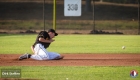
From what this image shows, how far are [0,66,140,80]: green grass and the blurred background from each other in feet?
81.9

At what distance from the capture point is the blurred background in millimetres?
45188

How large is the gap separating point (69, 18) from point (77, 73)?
36.1m

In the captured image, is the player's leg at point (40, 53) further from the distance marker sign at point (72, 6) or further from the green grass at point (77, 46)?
the distance marker sign at point (72, 6)

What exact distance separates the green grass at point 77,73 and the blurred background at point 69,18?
25.0 metres

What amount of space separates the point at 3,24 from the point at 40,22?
11.4ft

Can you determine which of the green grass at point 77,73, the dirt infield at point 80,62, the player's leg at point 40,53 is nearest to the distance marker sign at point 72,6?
the dirt infield at point 80,62

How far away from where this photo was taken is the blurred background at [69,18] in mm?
45188

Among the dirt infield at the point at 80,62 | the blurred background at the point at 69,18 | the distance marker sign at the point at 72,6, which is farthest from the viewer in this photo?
the blurred background at the point at 69,18

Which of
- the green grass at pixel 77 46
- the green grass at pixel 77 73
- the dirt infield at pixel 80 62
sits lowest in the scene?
the green grass at pixel 77 46

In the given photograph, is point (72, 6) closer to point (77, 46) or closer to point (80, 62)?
point (77, 46)

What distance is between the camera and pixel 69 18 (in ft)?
167

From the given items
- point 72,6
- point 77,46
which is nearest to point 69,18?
point 72,6

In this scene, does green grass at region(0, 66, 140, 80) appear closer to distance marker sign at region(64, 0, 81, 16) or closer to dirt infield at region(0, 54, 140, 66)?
dirt infield at region(0, 54, 140, 66)

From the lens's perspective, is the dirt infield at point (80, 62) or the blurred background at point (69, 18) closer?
the dirt infield at point (80, 62)
